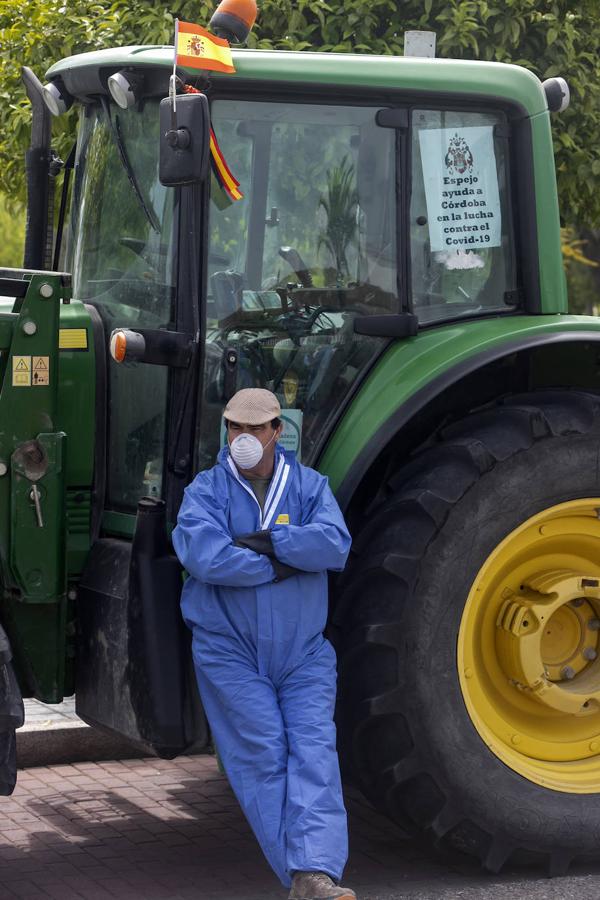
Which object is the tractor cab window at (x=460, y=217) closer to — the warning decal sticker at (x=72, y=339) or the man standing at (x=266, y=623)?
the man standing at (x=266, y=623)

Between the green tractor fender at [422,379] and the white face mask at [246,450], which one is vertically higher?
the green tractor fender at [422,379]

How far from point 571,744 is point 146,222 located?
7.17 feet

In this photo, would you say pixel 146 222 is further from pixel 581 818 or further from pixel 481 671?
pixel 581 818

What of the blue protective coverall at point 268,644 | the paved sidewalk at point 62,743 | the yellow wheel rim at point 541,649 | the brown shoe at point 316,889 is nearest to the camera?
the brown shoe at point 316,889

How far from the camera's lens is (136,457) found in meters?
4.76

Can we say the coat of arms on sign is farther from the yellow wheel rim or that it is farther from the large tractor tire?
the yellow wheel rim

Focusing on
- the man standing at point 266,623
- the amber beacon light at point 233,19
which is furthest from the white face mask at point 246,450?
the amber beacon light at point 233,19

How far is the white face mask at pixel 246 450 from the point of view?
4.41 m

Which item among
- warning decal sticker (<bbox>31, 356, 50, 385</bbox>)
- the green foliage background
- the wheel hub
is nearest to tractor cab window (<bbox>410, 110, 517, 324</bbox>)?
the wheel hub

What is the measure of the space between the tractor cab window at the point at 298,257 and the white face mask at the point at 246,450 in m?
0.26

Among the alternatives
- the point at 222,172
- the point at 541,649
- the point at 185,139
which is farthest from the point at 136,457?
the point at 541,649

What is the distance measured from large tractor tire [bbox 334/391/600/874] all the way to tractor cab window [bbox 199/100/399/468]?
1.43 feet

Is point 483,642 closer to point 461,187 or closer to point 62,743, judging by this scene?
point 461,187

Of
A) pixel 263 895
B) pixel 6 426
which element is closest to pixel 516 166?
pixel 6 426
